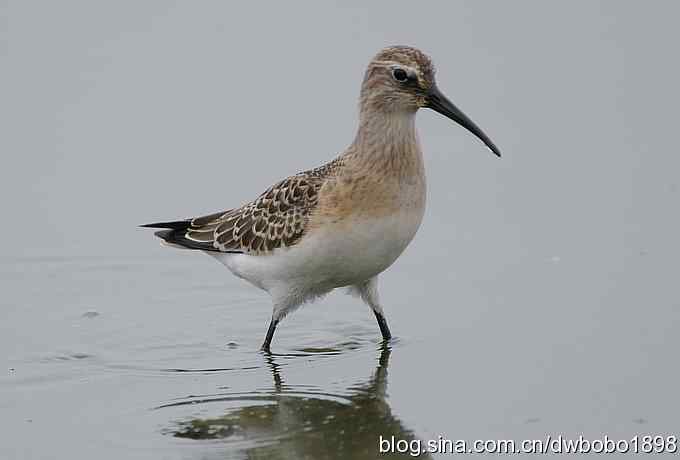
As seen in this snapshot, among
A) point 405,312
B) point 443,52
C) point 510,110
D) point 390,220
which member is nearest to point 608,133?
point 510,110

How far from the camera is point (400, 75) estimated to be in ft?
32.2

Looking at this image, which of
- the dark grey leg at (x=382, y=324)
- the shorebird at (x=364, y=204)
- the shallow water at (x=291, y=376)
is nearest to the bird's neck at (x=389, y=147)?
the shorebird at (x=364, y=204)

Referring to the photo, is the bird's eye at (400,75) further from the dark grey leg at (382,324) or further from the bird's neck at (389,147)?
the dark grey leg at (382,324)

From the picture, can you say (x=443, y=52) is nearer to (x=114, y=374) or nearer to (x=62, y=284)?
(x=62, y=284)

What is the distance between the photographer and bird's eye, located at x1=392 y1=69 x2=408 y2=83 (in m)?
9.80

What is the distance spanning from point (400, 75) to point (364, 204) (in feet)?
3.60

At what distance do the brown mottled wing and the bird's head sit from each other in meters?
0.71

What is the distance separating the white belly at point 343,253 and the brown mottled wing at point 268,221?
18 centimetres

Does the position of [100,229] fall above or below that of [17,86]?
below

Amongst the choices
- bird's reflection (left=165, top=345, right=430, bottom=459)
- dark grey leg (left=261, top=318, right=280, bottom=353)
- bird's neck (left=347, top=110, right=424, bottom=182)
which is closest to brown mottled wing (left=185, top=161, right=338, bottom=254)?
bird's neck (left=347, top=110, right=424, bottom=182)

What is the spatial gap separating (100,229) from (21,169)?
2.20 m

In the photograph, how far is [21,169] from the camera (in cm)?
1560

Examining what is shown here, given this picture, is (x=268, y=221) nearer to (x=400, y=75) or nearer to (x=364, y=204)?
(x=364, y=204)

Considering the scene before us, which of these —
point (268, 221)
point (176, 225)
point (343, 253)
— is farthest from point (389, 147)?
point (176, 225)
